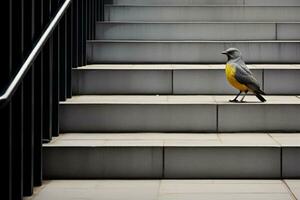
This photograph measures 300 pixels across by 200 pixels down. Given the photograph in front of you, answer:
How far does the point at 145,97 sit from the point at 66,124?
2.77 feet

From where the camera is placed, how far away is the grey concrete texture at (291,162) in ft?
13.6

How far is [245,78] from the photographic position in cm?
480

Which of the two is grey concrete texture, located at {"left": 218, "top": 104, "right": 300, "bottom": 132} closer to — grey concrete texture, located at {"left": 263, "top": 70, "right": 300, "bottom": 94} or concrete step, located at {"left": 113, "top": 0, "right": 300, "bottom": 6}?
grey concrete texture, located at {"left": 263, "top": 70, "right": 300, "bottom": 94}

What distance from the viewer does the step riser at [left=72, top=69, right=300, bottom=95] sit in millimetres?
5523

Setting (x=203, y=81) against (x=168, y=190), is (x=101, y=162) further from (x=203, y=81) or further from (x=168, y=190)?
(x=203, y=81)

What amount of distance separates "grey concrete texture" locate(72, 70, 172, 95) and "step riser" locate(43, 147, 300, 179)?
1389 mm

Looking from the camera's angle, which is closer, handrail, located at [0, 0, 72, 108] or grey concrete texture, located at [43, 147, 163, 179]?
handrail, located at [0, 0, 72, 108]

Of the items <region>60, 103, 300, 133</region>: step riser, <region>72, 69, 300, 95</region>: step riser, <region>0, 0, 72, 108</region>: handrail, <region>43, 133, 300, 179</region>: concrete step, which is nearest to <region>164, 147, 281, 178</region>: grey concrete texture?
<region>43, 133, 300, 179</region>: concrete step

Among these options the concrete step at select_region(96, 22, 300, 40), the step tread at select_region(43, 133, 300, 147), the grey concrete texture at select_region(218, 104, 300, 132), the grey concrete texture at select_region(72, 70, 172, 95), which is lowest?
the step tread at select_region(43, 133, 300, 147)

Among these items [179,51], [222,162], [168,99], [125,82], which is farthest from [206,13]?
[222,162]

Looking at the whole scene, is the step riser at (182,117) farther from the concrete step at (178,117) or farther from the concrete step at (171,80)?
the concrete step at (171,80)

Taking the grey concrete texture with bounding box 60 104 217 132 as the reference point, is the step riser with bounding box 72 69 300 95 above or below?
above

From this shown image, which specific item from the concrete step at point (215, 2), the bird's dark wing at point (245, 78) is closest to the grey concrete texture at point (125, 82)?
A: the bird's dark wing at point (245, 78)

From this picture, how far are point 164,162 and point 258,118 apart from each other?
0.97 meters
